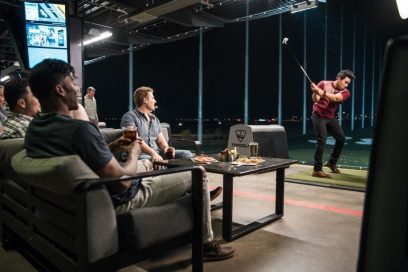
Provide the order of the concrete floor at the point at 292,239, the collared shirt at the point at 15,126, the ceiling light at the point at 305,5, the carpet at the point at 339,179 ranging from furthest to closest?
the ceiling light at the point at 305,5 < the carpet at the point at 339,179 < the collared shirt at the point at 15,126 < the concrete floor at the point at 292,239

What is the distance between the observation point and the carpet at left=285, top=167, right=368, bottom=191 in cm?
450

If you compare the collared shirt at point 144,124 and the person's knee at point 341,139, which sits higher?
the collared shirt at point 144,124

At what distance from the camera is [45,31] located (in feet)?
16.9

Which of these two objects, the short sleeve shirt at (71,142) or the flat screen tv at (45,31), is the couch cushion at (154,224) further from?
the flat screen tv at (45,31)

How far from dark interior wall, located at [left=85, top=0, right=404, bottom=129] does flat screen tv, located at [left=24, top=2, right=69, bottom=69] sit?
6.51 m

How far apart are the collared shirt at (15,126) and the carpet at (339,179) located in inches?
140

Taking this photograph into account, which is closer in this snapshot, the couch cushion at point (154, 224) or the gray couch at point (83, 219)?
the gray couch at point (83, 219)

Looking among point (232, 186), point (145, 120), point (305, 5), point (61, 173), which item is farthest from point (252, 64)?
point (61, 173)

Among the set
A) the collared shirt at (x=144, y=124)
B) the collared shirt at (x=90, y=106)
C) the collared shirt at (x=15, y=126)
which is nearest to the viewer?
the collared shirt at (x=15, y=126)

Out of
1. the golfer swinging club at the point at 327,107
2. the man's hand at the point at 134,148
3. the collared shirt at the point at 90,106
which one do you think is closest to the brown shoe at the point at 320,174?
the golfer swinging club at the point at 327,107

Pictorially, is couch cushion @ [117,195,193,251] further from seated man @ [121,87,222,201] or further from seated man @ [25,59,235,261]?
seated man @ [121,87,222,201]

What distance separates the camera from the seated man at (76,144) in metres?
1.61

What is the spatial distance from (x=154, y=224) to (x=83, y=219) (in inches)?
15.8

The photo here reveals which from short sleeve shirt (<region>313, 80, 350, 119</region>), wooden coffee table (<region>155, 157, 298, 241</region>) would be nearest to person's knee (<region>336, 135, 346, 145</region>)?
short sleeve shirt (<region>313, 80, 350, 119</region>)
